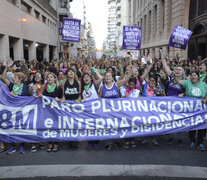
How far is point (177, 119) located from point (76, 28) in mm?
8031

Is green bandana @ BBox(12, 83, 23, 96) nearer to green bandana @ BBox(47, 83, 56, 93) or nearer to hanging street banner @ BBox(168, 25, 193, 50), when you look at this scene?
green bandana @ BBox(47, 83, 56, 93)

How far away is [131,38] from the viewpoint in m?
11.1

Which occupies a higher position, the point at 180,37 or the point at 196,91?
the point at 180,37

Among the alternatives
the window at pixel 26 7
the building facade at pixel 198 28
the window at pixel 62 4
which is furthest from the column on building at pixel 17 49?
the window at pixel 62 4

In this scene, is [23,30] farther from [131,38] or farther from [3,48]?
[131,38]

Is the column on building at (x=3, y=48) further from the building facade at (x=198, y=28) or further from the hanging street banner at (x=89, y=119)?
the building facade at (x=198, y=28)

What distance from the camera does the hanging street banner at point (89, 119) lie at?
4.54 m

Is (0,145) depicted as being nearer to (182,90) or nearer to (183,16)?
(182,90)

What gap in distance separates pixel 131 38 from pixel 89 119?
7549mm

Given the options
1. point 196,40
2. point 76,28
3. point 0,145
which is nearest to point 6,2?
point 76,28

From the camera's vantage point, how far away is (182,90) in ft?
16.1

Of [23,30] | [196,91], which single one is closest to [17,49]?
[23,30]

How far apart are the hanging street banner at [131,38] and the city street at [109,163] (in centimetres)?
710

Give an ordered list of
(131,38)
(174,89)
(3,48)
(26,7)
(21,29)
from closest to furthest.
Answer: (174,89) < (131,38) < (3,48) < (21,29) < (26,7)
